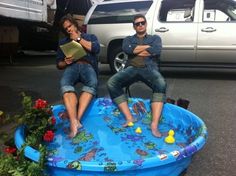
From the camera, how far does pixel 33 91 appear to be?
25.3 feet

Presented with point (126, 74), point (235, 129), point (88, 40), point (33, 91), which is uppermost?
point (88, 40)

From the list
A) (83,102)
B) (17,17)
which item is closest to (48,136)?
(83,102)

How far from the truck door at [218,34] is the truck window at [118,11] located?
1402 millimetres

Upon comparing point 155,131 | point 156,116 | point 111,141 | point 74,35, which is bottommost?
point 111,141

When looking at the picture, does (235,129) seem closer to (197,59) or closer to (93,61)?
(93,61)

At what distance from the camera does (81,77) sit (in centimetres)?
514

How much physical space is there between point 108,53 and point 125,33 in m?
0.64

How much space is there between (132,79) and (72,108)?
1.01m

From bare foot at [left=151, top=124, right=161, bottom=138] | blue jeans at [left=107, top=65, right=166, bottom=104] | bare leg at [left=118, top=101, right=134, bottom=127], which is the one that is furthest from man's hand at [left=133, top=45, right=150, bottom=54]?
bare foot at [left=151, top=124, right=161, bottom=138]

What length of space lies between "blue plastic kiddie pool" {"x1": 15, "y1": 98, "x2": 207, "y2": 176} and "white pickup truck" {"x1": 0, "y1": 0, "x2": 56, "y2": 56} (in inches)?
129

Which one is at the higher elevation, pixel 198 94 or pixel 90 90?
pixel 90 90

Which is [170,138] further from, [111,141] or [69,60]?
[69,60]

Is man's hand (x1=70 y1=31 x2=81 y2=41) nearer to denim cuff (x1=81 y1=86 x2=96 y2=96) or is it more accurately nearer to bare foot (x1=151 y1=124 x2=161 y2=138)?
denim cuff (x1=81 y1=86 x2=96 y2=96)

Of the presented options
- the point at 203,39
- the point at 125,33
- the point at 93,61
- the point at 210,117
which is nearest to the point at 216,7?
the point at 203,39
